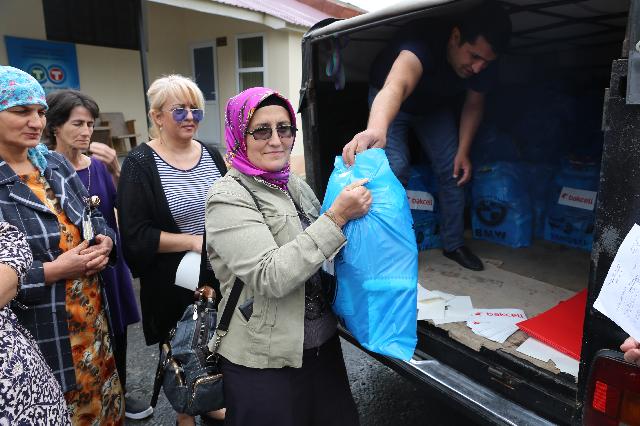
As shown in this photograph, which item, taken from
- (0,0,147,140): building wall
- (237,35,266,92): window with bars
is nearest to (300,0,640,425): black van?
(237,35,266,92): window with bars

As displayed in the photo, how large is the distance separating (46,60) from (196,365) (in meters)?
8.83

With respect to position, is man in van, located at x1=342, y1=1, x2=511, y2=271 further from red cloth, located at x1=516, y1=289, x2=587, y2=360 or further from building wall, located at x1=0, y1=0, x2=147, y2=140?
building wall, located at x1=0, y1=0, x2=147, y2=140

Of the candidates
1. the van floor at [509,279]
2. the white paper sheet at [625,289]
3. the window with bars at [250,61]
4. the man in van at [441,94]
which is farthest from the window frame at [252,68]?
the white paper sheet at [625,289]

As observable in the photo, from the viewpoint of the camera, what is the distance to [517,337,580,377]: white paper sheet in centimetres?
173

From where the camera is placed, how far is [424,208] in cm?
330

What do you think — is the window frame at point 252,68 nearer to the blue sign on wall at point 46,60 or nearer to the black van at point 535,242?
the blue sign on wall at point 46,60

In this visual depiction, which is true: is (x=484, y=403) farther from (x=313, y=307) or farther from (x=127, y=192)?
(x=127, y=192)

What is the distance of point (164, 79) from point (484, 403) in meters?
2.11

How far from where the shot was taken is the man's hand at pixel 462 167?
120 inches

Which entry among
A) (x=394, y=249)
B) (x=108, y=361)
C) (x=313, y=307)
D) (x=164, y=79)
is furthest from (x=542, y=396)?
(x=164, y=79)

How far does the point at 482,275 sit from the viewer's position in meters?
2.84

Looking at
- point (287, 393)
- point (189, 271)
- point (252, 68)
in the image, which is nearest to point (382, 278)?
point (287, 393)

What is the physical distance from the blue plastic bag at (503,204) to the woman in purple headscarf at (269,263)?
7.22ft

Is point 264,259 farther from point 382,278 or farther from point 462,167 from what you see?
point 462,167
